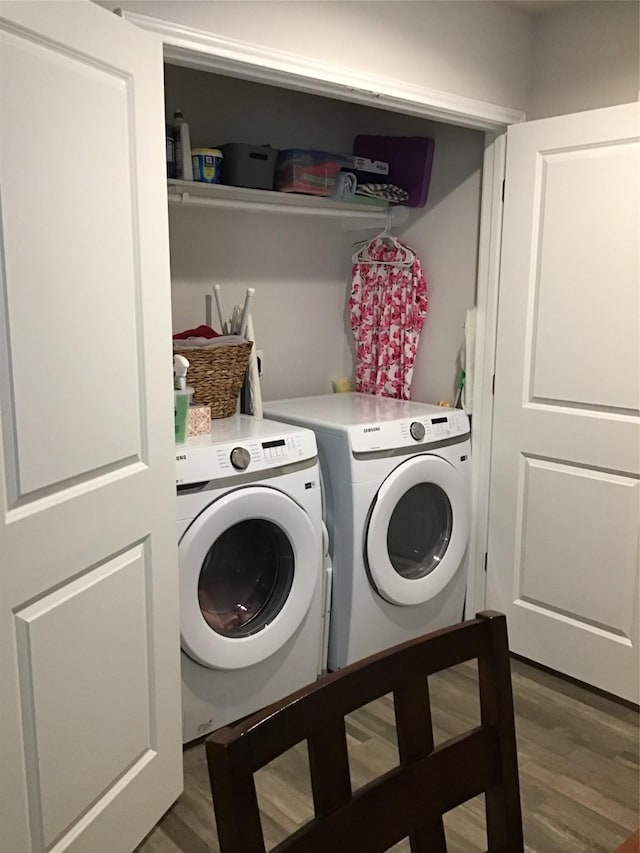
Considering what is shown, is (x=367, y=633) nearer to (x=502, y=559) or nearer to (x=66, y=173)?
(x=502, y=559)

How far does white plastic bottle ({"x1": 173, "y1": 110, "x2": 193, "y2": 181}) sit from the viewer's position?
2328 mm

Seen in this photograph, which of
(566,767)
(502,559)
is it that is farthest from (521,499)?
(566,767)

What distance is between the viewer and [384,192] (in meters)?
2.82

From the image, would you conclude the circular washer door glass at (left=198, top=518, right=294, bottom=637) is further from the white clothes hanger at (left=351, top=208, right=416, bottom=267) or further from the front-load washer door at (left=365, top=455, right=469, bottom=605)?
the white clothes hanger at (left=351, top=208, right=416, bottom=267)

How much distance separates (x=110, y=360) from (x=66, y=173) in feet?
1.21

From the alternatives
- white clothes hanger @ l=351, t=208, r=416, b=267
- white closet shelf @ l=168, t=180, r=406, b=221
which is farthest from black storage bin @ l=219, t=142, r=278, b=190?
white clothes hanger @ l=351, t=208, r=416, b=267

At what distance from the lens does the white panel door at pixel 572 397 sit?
2.32 metres

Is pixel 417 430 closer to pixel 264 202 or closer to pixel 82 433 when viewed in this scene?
pixel 264 202

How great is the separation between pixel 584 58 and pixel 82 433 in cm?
210

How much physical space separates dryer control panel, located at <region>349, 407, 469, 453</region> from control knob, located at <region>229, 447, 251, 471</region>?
41 cm

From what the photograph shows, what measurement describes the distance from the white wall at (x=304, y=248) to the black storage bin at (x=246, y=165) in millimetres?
231

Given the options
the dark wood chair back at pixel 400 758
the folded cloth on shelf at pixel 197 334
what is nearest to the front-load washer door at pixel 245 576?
the folded cloth on shelf at pixel 197 334

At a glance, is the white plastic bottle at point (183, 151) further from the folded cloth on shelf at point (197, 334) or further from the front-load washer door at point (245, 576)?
the front-load washer door at point (245, 576)

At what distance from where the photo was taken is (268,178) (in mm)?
2572
